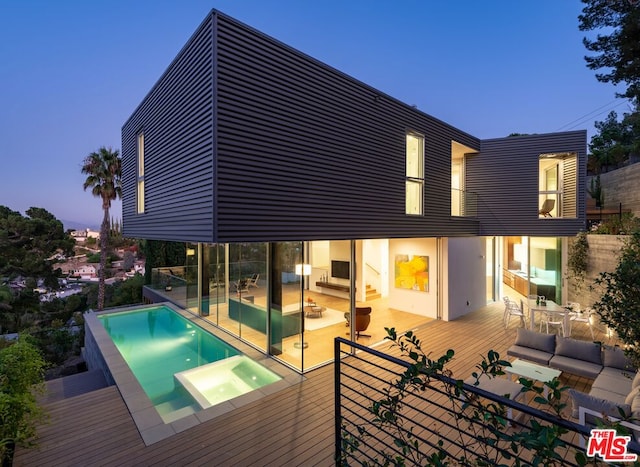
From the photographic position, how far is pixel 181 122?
577 centimetres

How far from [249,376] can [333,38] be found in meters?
90.3

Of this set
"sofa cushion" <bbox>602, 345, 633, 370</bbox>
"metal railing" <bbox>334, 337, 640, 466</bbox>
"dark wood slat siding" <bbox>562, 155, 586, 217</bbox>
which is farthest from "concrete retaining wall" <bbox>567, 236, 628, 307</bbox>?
"metal railing" <bbox>334, 337, 640, 466</bbox>

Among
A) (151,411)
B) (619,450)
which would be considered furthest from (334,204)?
(619,450)

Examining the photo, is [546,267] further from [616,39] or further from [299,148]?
[299,148]

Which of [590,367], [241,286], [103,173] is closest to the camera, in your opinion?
→ [590,367]

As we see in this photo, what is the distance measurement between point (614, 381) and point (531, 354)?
3.83 ft

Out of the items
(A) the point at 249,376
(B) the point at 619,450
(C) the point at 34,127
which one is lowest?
(A) the point at 249,376

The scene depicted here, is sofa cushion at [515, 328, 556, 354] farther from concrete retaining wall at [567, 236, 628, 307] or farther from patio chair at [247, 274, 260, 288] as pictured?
patio chair at [247, 274, 260, 288]

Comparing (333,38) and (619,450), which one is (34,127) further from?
(619,450)

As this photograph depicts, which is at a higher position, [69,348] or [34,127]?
[34,127]

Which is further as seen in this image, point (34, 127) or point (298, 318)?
point (34, 127)

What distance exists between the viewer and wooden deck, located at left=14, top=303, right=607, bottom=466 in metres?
3.65

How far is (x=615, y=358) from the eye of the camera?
5.21 metres

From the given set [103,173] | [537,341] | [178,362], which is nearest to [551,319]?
[537,341]
